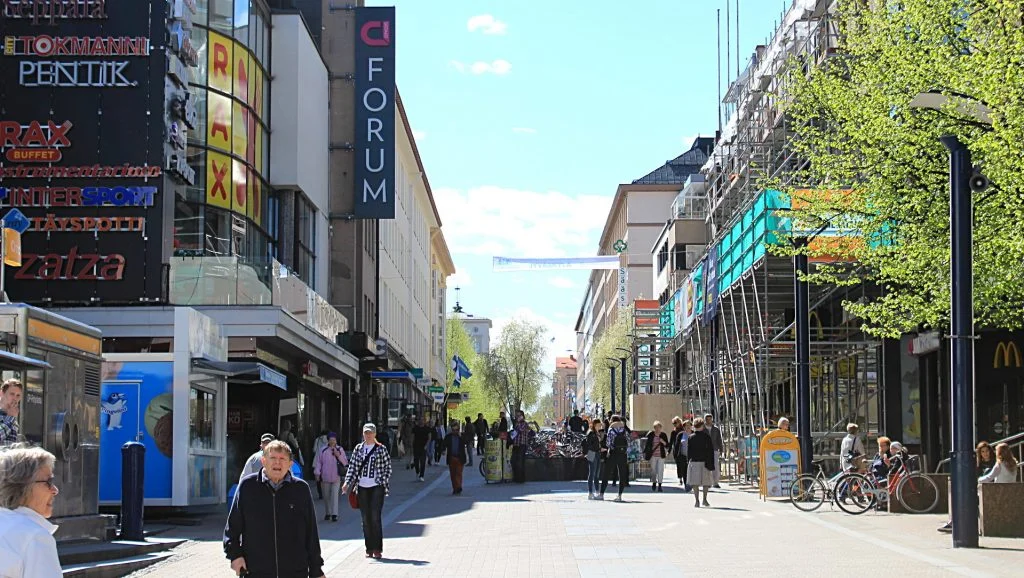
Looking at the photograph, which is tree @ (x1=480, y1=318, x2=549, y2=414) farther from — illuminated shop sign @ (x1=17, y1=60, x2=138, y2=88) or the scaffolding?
illuminated shop sign @ (x1=17, y1=60, x2=138, y2=88)

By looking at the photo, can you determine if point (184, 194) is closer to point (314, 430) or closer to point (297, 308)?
point (297, 308)

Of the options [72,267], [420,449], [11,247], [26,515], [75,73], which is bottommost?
[420,449]

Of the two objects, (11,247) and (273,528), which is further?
(11,247)

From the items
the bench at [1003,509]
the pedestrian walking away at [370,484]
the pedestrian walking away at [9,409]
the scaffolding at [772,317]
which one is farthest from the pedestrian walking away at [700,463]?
the pedestrian walking away at [9,409]

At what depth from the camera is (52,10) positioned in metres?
24.3

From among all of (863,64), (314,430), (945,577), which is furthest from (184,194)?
(945,577)

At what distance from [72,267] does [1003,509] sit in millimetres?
15351

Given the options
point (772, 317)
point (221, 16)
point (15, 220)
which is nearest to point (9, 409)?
point (15, 220)

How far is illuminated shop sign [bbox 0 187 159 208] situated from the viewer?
24.0 m

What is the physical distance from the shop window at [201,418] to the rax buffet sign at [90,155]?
2417 millimetres

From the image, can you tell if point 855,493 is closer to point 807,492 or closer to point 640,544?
point 807,492

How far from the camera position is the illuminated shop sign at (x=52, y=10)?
2420 centimetres

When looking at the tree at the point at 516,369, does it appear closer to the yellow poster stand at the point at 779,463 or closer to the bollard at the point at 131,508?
the yellow poster stand at the point at 779,463

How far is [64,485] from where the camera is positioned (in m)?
15.3
